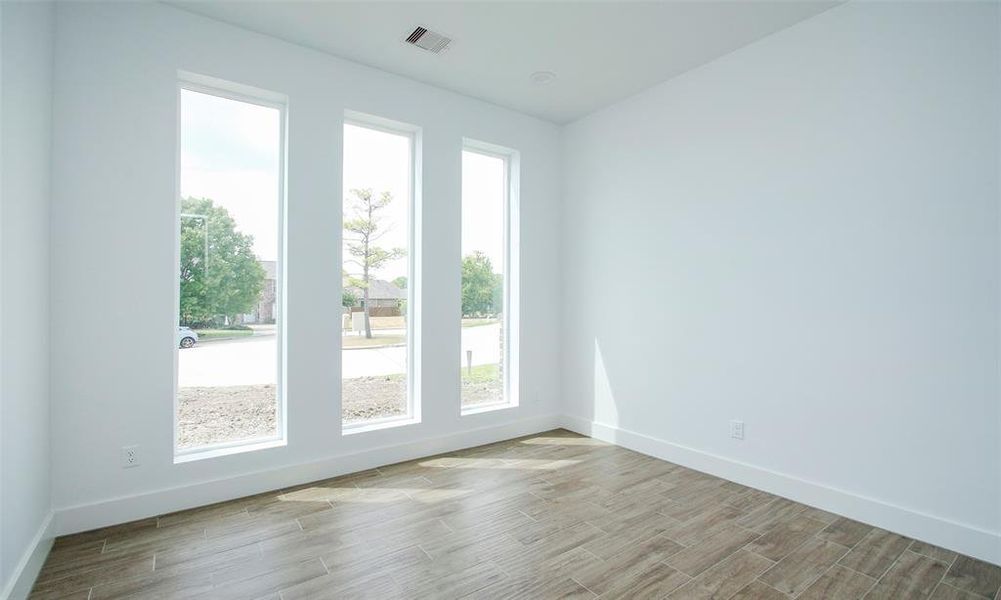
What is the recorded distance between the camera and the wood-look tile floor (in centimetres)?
215

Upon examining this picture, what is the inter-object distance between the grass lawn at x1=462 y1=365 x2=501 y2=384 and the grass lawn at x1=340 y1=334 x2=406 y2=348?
0.70m

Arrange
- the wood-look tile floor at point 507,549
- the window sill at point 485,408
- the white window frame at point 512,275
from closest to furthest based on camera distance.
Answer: the wood-look tile floor at point 507,549 < the window sill at point 485,408 < the white window frame at point 512,275

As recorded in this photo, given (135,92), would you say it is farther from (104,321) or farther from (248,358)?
(248,358)

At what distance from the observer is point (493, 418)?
440 centimetres

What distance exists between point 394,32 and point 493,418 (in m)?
3.17

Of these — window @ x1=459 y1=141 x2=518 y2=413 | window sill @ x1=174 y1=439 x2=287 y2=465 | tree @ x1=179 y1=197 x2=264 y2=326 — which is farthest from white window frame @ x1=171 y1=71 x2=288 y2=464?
window @ x1=459 y1=141 x2=518 y2=413

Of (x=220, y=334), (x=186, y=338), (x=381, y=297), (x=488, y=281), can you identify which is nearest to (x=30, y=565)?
(x=186, y=338)

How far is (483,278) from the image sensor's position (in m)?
4.54

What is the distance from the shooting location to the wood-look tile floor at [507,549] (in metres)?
2.15

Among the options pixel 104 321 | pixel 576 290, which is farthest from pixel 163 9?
pixel 576 290

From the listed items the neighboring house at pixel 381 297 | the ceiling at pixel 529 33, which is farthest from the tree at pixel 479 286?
the ceiling at pixel 529 33

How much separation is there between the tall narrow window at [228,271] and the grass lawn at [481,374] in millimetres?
1594

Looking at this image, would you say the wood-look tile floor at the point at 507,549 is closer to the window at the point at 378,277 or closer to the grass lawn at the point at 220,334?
the window at the point at 378,277

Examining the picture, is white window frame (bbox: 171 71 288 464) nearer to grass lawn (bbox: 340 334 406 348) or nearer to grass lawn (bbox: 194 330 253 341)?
grass lawn (bbox: 194 330 253 341)
